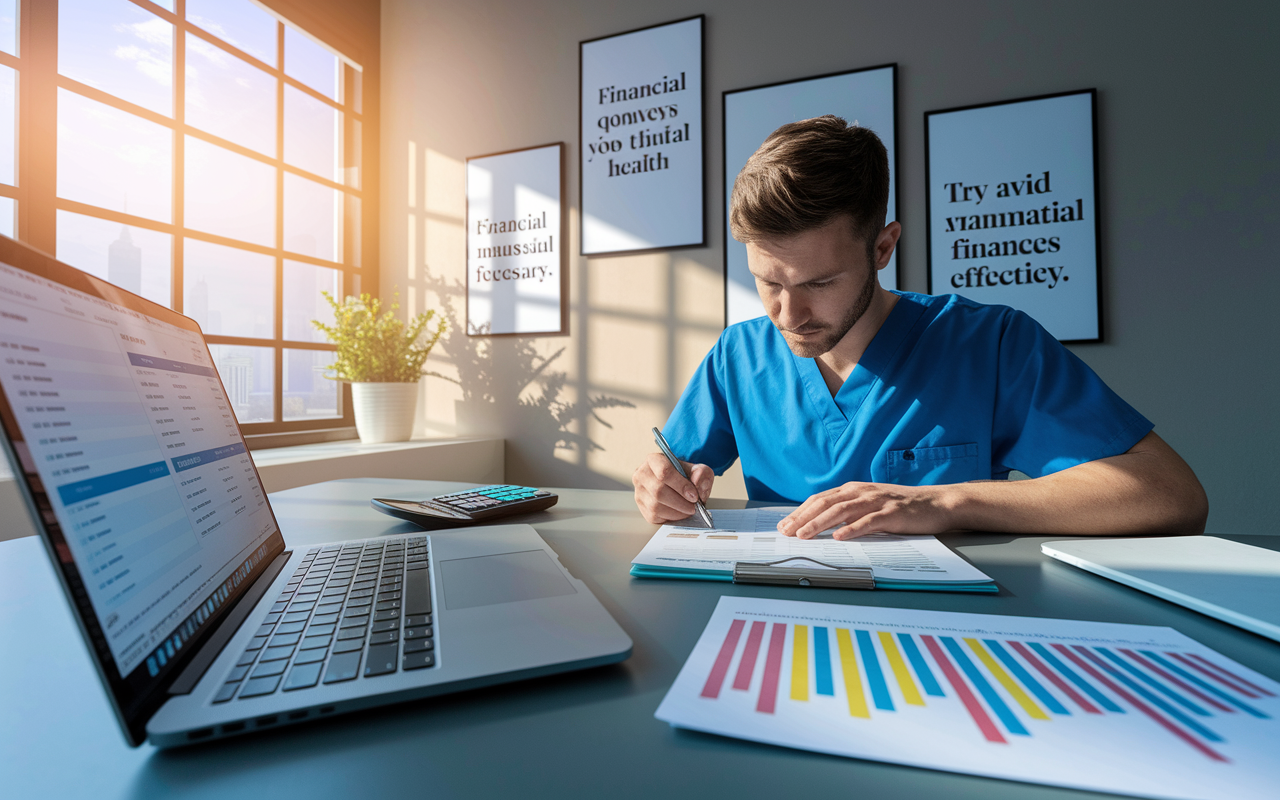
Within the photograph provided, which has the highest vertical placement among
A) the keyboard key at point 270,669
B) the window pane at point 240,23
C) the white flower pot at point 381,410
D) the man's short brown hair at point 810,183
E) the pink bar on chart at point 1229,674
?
the window pane at point 240,23

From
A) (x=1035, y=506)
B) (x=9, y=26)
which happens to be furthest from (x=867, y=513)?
(x=9, y=26)

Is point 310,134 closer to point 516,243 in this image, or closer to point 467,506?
point 516,243

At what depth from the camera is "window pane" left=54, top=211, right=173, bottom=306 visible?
1.76 metres

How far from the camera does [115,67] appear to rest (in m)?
1.87

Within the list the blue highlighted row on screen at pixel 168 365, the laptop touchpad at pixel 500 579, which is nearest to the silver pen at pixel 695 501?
the laptop touchpad at pixel 500 579

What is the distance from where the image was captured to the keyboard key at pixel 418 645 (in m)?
0.37

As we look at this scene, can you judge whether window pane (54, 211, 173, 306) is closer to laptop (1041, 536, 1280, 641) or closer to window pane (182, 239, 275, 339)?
window pane (182, 239, 275, 339)

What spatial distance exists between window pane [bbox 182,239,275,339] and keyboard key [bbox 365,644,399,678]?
224 cm

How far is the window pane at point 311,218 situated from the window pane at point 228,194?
0.25 ft

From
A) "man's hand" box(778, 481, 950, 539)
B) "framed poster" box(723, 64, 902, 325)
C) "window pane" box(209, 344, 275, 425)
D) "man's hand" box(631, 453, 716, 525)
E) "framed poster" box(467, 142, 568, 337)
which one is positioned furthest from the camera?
"framed poster" box(467, 142, 568, 337)

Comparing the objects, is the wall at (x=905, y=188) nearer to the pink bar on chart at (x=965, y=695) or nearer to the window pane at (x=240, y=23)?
the window pane at (x=240, y=23)

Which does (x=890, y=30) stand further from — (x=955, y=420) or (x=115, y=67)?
(x=115, y=67)

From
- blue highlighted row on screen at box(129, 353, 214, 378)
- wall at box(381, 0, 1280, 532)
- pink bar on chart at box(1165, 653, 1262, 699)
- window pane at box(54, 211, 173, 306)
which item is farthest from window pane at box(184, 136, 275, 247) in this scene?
pink bar on chart at box(1165, 653, 1262, 699)

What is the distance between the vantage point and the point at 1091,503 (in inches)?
32.1
